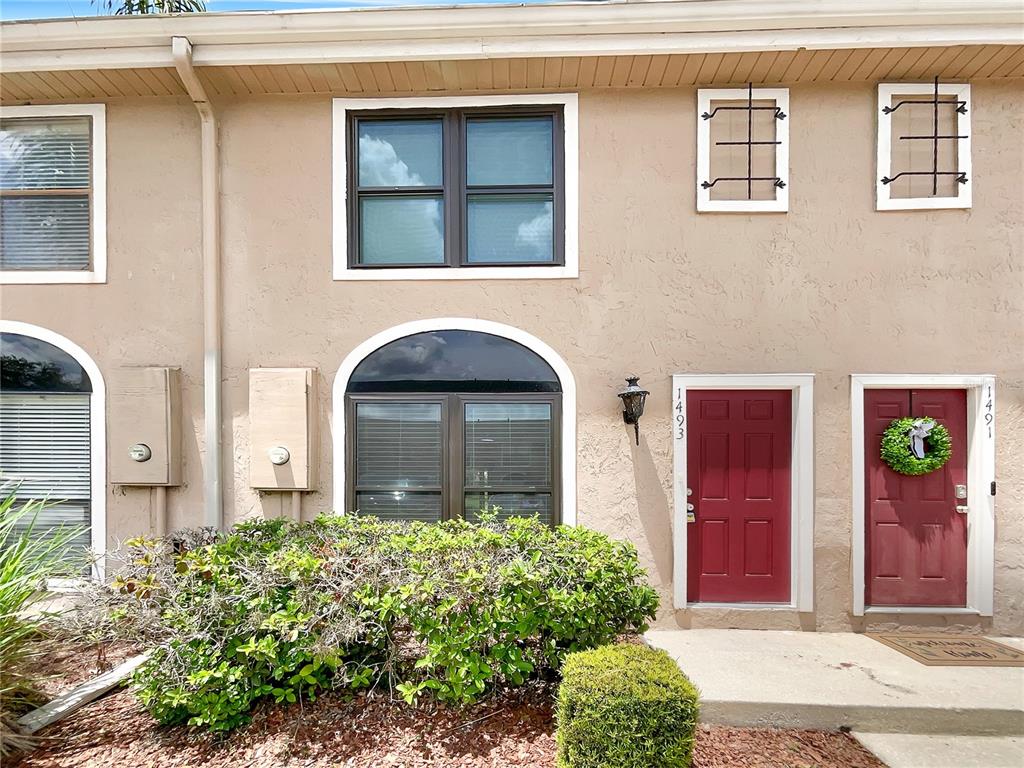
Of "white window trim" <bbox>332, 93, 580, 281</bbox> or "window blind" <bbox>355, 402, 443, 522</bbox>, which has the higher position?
"white window trim" <bbox>332, 93, 580, 281</bbox>

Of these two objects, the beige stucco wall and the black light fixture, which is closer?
the black light fixture

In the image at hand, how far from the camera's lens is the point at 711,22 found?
3979 millimetres

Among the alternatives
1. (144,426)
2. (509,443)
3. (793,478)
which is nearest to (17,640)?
(144,426)

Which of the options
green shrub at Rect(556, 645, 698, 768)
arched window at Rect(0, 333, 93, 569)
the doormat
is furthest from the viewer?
arched window at Rect(0, 333, 93, 569)

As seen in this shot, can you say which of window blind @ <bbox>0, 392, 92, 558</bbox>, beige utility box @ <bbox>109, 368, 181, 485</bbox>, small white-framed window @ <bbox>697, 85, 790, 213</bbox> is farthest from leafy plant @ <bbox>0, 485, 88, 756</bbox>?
small white-framed window @ <bbox>697, 85, 790, 213</bbox>

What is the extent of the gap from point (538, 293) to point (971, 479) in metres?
3.87

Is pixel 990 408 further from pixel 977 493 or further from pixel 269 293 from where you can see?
pixel 269 293

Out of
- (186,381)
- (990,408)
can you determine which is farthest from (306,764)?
(990,408)

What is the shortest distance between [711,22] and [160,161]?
466 cm

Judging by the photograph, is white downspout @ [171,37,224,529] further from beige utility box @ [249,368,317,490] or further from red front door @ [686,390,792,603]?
red front door @ [686,390,792,603]

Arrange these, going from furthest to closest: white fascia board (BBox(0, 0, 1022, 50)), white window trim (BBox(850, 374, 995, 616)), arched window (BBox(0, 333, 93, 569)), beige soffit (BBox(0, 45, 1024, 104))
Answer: arched window (BBox(0, 333, 93, 569)), white window trim (BBox(850, 374, 995, 616)), beige soffit (BBox(0, 45, 1024, 104)), white fascia board (BBox(0, 0, 1022, 50))

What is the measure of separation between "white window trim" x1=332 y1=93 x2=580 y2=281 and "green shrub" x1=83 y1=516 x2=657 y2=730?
228 centimetres

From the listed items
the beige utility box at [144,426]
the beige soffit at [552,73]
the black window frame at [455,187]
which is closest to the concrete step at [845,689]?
the black window frame at [455,187]

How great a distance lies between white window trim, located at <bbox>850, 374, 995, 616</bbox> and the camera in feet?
13.9
